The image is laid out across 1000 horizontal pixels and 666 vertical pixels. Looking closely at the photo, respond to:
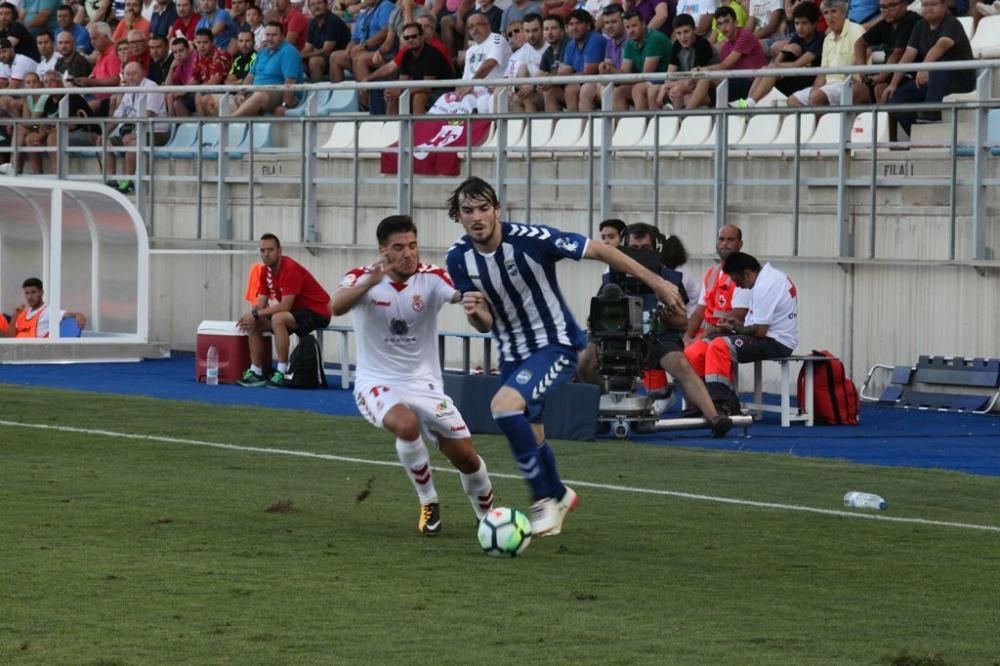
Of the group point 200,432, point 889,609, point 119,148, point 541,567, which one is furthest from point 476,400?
point 119,148

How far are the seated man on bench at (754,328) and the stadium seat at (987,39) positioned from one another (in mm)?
3423

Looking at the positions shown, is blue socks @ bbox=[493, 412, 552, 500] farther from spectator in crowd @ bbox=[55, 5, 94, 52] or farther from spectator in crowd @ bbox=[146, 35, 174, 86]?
spectator in crowd @ bbox=[55, 5, 94, 52]

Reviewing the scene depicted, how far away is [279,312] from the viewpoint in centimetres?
2134

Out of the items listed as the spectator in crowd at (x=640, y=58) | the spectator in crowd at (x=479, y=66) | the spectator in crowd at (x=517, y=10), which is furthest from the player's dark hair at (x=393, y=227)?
the spectator in crowd at (x=517, y=10)

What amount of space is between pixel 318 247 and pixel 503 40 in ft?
11.3

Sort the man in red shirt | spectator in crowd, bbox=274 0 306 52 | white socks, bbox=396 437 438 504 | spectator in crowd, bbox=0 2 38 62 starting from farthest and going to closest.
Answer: spectator in crowd, bbox=0 2 38 62
spectator in crowd, bbox=274 0 306 52
the man in red shirt
white socks, bbox=396 437 438 504

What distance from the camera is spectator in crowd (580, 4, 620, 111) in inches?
854

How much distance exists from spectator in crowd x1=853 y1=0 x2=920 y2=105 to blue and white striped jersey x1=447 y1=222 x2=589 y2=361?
9740mm

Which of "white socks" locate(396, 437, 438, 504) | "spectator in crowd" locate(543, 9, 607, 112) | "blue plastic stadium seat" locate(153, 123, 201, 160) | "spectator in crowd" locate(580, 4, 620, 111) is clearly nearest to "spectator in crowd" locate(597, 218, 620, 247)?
"spectator in crowd" locate(580, 4, 620, 111)

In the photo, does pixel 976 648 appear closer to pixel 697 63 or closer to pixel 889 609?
pixel 889 609

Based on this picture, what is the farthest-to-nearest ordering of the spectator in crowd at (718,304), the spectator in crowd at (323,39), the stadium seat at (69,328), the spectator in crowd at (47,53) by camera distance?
the spectator in crowd at (47,53) → the spectator in crowd at (323,39) → the stadium seat at (69,328) → the spectator in crowd at (718,304)

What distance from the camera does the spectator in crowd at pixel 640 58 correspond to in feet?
69.7

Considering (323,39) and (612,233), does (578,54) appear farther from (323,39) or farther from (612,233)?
(612,233)

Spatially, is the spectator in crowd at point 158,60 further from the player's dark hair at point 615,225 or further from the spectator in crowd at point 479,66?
the player's dark hair at point 615,225
